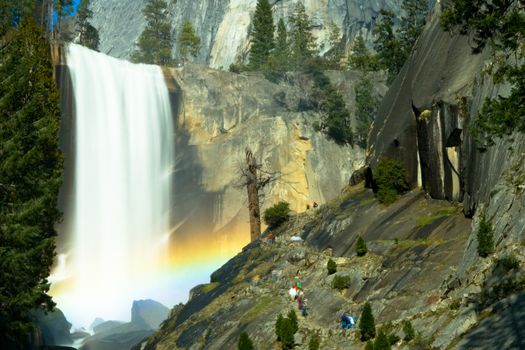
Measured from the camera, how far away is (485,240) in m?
18.9

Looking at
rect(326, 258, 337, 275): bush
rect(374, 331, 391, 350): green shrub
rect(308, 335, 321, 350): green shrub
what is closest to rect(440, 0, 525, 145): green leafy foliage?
rect(374, 331, 391, 350): green shrub

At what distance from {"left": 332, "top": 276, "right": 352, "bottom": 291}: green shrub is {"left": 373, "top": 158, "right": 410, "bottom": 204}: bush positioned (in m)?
8.71

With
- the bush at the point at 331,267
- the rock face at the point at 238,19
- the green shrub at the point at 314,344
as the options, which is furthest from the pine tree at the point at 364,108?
the green shrub at the point at 314,344

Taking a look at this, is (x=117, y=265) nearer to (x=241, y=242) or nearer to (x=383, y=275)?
(x=241, y=242)

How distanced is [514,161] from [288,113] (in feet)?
179

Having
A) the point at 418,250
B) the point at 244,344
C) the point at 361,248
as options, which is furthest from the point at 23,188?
the point at 418,250

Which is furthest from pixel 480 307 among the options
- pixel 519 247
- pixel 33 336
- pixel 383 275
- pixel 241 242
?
pixel 241 242

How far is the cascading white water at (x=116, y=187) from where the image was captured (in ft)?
227

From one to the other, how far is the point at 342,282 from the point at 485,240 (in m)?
9.42

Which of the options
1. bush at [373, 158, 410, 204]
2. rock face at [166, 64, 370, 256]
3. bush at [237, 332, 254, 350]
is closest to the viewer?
bush at [237, 332, 254, 350]

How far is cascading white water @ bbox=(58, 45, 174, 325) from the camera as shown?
227 feet

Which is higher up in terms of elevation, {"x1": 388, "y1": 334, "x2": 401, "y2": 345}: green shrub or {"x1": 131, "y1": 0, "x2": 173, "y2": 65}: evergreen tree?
{"x1": 131, "y1": 0, "x2": 173, "y2": 65}: evergreen tree

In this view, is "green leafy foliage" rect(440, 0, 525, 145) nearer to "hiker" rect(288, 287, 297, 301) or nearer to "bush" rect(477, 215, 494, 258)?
"bush" rect(477, 215, 494, 258)

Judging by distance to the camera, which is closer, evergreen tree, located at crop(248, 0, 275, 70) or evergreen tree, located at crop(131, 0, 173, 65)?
evergreen tree, located at crop(248, 0, 275, 70)
